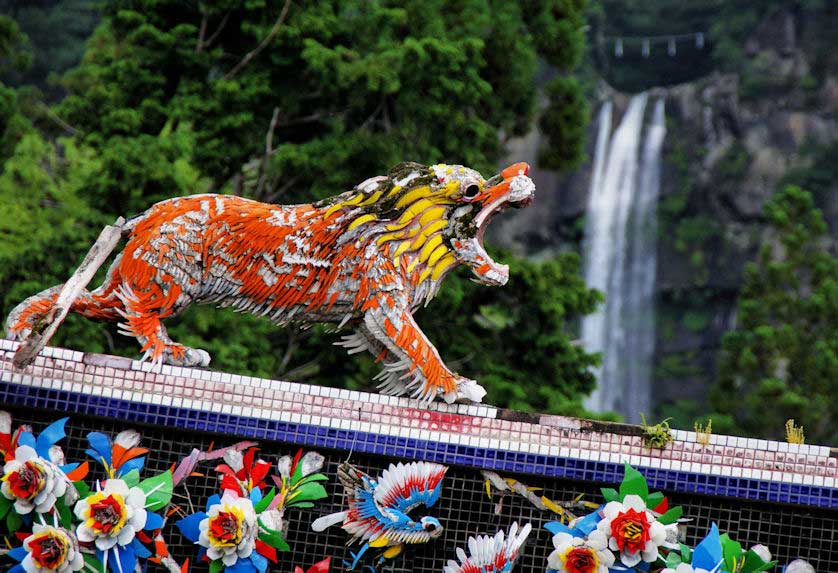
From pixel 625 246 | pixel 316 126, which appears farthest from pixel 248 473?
pixel 625 246

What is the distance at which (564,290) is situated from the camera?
51.1 feet

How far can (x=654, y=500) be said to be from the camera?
23.9 ft

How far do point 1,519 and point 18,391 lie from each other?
2.16ft

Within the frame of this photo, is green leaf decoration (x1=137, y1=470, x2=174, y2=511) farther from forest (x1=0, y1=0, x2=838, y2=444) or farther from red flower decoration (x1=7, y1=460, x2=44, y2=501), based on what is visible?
forest (x1=0, y1=0, x2=838, y2=444)

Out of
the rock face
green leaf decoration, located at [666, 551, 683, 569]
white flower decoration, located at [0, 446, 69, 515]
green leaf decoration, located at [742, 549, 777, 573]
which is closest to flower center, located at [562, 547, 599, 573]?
green leaf decoration, located at [666, 551, 683, 569]

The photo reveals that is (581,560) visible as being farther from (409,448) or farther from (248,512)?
(248,512)

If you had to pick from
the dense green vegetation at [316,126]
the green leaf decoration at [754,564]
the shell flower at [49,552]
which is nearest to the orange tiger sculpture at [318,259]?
the shell flower at [49,552]

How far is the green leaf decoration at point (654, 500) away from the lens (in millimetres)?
7270

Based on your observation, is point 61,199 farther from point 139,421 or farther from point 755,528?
point 755,528

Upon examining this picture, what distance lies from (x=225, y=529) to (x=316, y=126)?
9.53 metres

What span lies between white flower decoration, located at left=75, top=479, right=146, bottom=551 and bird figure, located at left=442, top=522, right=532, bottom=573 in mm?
1659

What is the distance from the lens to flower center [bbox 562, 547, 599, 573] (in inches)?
279

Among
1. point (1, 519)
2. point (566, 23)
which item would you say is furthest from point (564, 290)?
point (1, 519)

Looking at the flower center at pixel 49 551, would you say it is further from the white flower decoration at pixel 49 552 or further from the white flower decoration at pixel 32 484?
the white flower decoration at pixel 32 484
